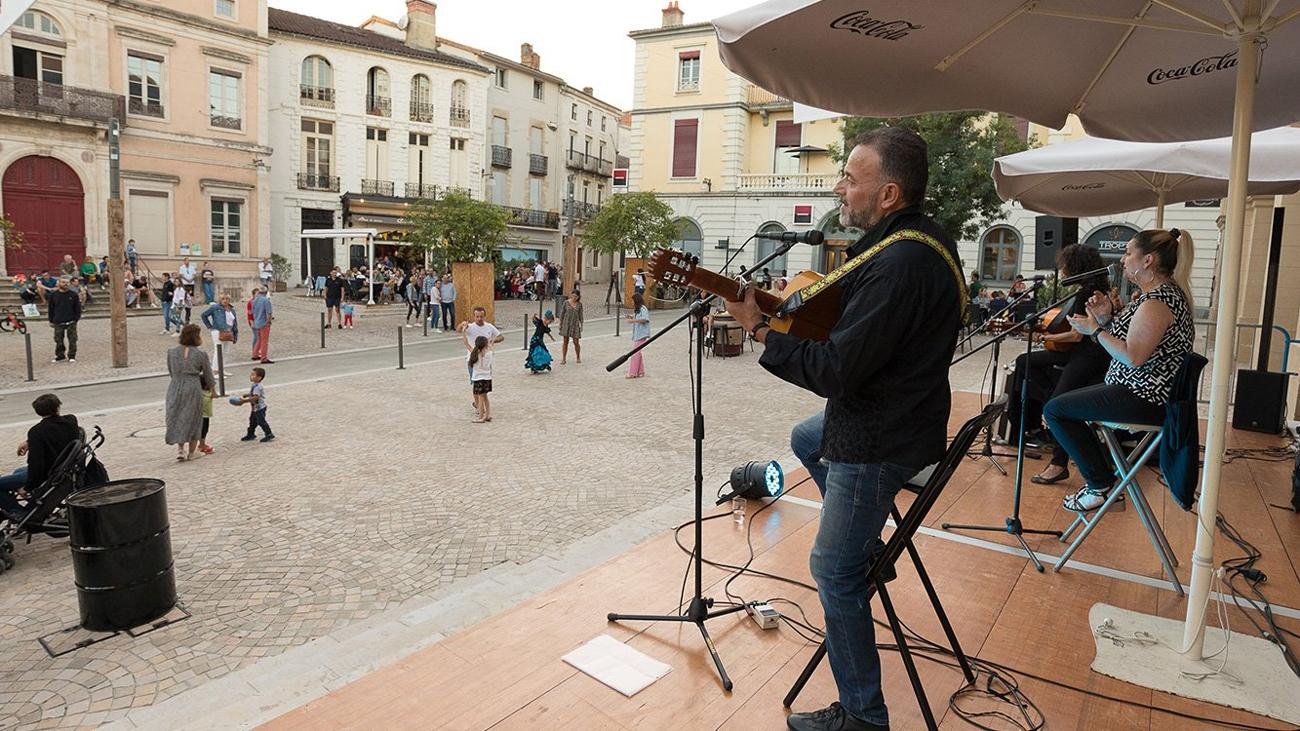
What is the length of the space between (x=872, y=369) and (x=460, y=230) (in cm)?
2152

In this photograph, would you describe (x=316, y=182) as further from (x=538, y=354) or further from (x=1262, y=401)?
(x=1262, y=401)

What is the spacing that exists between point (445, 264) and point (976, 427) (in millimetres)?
23199

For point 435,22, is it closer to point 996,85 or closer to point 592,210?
point 592,210

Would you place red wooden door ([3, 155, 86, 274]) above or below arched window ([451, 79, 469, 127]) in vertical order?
below

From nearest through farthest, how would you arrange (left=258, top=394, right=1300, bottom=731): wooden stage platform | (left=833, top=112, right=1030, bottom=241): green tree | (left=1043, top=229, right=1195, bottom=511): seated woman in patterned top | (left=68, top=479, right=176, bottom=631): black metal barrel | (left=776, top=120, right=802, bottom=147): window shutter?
(left=258, top=394, right=1300, bottom=731): wooden stage platform → (left=1043, top=229, right=1195, bottom=511): seated woman in patterned top → (left=68, top=479, right=176, bottom=631): black metal barrel → (left=833, top=112, right=1030, bottom=241): green tree → (left=776, top=120, right=802, bottom=147): window shutter

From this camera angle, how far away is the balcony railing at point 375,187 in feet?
118

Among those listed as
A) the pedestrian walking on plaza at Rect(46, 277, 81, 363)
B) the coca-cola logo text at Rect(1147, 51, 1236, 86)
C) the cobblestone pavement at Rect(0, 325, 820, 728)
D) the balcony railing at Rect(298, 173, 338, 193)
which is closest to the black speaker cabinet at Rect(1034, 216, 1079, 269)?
the cobblestone pavement at Rect(0, 325, 820, 728)

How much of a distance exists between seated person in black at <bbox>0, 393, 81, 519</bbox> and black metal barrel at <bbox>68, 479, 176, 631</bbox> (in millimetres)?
1758

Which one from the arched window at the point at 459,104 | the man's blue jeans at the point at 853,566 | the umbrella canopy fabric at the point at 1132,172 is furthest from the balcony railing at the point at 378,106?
the man's blue jeans at the point at 853,566

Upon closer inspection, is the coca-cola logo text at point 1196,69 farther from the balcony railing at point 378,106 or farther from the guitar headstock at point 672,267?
the balcony railing at point 378,106

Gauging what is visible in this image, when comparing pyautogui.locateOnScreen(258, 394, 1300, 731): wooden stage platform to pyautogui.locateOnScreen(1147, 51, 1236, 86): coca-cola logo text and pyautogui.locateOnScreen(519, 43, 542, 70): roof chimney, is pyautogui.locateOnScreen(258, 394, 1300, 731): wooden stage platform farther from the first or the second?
pyautogui.locateOnScreen(519, 43, 542, 70): roof chimney

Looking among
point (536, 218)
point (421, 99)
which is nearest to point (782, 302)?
point (421, 99)

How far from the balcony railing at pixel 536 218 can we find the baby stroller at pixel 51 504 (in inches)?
1526

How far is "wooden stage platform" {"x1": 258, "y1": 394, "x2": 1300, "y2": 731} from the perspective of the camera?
2.86 metres
